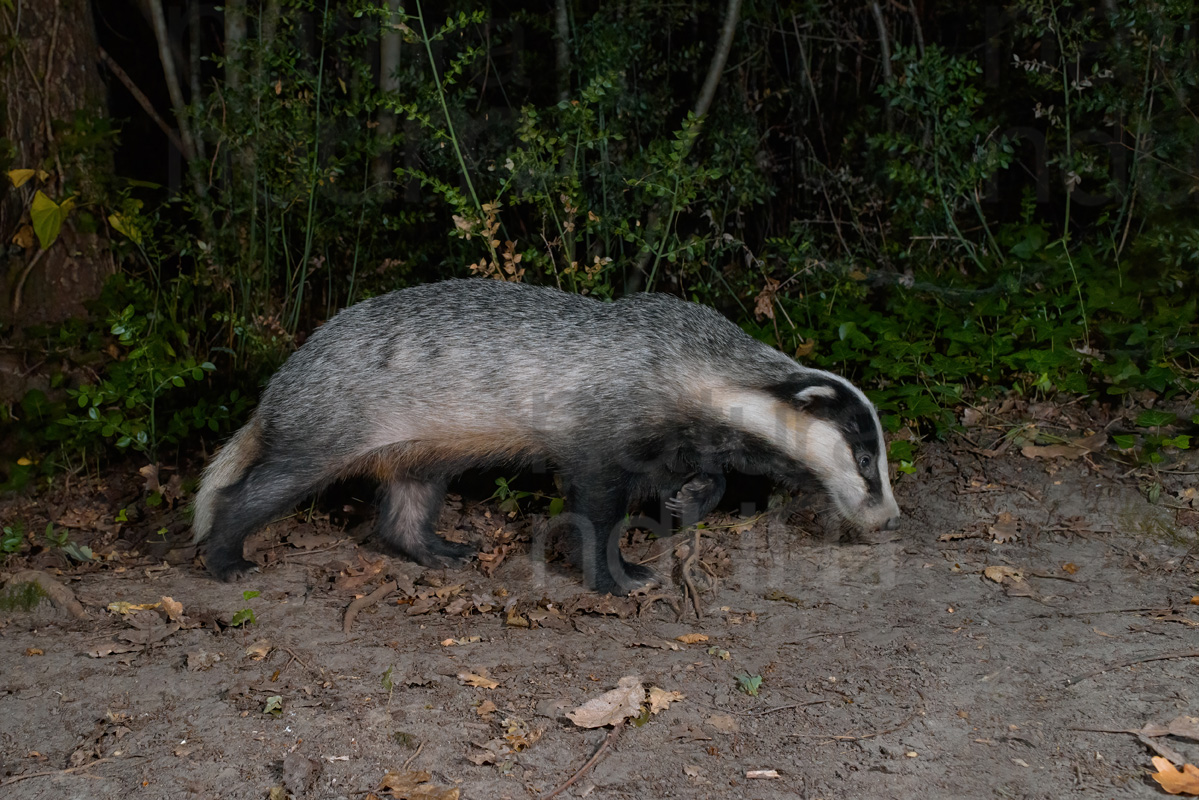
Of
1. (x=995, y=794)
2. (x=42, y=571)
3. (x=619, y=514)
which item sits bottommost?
(x=42, y=571)

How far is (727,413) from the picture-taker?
465cm

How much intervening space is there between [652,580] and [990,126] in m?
4.54

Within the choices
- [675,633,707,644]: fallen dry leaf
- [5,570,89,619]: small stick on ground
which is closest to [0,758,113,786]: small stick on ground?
[5,570,89,619]: small stick on ground

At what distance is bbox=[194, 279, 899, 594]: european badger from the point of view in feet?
15.0

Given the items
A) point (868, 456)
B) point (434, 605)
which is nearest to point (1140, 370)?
point (868, 456)

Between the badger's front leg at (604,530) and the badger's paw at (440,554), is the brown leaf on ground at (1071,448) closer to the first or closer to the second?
the badger's front leg at (604,530)

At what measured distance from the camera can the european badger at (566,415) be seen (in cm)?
459

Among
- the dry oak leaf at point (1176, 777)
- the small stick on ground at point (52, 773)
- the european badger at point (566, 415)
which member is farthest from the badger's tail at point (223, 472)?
the dry oak leaf at point (1176, 777)

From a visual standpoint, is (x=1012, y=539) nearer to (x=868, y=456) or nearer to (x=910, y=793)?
(x=868, y=456)

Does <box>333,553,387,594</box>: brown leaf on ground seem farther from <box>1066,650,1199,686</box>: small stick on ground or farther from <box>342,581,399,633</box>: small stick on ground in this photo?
<box>1066,650,1199,686</box>: small stick on ground

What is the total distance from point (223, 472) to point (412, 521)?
909 millimetres

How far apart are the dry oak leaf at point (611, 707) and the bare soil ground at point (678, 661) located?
0.16 ft

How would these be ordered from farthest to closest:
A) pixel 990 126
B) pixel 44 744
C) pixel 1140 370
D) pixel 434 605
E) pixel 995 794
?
pixel 990 126, pixel 1140 370, pixel 434 605, pixel 44 744, pixel 995 794

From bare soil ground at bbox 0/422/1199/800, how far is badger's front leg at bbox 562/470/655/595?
133mm
